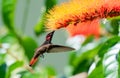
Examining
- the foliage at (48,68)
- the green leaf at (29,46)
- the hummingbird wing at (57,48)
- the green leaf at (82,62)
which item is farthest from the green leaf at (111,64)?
the green leaf at (29,46)

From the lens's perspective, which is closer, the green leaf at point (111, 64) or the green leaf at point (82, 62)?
the green leaf at point (111, 64)

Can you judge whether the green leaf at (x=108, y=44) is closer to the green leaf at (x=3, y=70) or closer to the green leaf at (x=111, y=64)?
the green leaf at (x=111, y=64)

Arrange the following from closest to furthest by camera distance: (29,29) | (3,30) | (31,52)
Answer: (31,52), (3,30), (29,29)

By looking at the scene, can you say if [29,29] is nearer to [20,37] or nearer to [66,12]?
[20,37]

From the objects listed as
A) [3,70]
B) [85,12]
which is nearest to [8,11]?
[3,70]

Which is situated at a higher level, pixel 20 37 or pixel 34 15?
pixel 34 15

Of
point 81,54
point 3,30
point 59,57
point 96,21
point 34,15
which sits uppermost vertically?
point 34,15

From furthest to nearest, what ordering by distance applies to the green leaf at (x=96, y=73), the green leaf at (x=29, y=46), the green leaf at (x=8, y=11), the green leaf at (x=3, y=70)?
the green leaf at (x=29, y=46)
the green leaf at (x=8, y=11)
the green leaf at (x=3, y=70)
the green leaf at (x=96, y=73)

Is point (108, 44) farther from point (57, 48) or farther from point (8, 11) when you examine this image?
point (8, 11)

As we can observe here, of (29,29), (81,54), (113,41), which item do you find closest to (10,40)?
(81,54)
